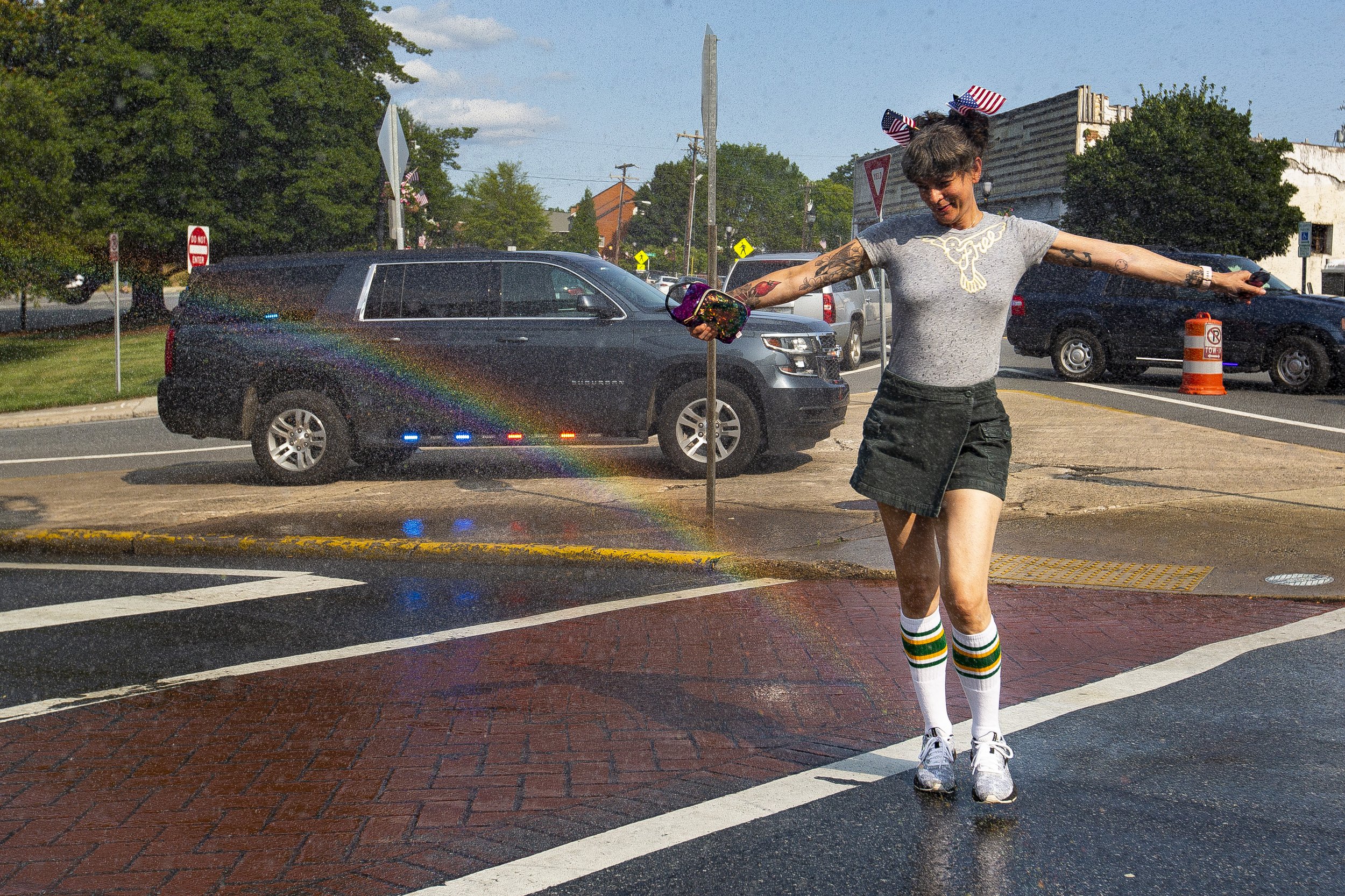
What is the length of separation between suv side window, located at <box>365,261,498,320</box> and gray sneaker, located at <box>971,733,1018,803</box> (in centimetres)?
730

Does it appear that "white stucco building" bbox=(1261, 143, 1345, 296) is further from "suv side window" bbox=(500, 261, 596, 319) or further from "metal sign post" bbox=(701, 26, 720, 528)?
"metal sign post" bbox=(701, 26, 720, 528)

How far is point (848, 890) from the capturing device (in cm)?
310

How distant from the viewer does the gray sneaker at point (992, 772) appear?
3.65 metres

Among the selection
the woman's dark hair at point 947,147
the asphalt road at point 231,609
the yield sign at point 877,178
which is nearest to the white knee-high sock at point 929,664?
the woman's dark hair at point 947,147

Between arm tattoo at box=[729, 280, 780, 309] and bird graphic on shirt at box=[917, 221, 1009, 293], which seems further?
arm tattoo at box=[729, 280, 780, 309]

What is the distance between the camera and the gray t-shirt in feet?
12.2

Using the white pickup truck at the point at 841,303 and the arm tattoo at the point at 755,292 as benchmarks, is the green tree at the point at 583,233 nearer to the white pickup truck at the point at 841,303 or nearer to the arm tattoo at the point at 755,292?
the white pickup truck at the point at 841,303

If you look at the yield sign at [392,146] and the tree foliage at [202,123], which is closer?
the yield sign at [392,146]

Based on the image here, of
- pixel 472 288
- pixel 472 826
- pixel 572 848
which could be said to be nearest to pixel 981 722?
pixel 572 848

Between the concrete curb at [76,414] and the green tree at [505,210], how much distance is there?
2349 inches

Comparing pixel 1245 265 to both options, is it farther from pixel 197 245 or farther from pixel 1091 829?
pixel 197 245

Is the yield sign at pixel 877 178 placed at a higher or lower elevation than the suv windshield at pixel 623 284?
higher

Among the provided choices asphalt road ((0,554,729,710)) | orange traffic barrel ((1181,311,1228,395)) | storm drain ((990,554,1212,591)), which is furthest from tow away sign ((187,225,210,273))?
storm drain ((990,554,1212,591))

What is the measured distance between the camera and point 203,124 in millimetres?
37562
